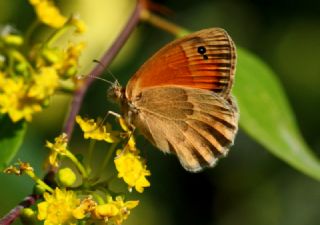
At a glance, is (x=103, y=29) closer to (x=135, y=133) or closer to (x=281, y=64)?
(x=281, y=64)

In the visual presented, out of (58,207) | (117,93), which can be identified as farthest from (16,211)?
(117,93)

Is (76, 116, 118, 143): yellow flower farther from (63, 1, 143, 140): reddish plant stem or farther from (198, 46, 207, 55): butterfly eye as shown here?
(198, 46, 207, 55): butterfly eye

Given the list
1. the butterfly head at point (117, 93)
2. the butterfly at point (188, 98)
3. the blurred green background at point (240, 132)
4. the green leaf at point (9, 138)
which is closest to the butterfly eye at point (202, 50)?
the butterfly at point (188, 98)

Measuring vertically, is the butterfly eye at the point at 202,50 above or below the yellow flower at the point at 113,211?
above

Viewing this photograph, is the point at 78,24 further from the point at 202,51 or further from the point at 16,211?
the point at 16,211

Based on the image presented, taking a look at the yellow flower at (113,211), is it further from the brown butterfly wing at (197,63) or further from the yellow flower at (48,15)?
the yellow flower at (48,15)
